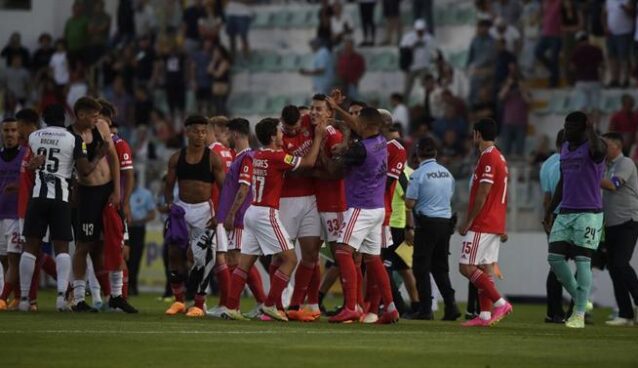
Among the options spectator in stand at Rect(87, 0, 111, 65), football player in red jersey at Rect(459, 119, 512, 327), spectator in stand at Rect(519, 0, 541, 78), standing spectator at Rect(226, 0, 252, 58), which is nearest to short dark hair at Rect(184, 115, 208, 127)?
football player in red jersey at Rect(459, 119, 512, 327)

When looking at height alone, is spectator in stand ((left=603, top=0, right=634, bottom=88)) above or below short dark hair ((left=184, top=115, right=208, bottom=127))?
above

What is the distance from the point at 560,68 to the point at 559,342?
63.2 ft

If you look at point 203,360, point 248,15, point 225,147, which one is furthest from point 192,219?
point 248,15

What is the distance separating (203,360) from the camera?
45.2 ft

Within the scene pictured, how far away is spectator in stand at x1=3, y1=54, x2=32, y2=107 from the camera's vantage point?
40.9m

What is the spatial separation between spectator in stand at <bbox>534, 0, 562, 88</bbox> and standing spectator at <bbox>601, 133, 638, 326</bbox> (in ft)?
43.4

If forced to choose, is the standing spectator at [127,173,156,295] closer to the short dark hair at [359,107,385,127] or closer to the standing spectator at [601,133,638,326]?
the standing spectator at [601,133,638,326]

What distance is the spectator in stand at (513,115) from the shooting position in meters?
33.1

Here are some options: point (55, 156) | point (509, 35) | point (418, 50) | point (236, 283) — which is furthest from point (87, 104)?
point (418, 50)

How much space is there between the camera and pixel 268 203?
18766 millimetres

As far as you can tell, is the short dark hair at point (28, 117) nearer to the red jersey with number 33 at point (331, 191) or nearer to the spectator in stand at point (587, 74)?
the red jersey with number 33 at point (331, 191)

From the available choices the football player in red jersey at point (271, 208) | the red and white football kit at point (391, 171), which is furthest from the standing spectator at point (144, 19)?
the football player in red jersey at point (271, 208)

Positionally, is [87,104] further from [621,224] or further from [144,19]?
[144,19]

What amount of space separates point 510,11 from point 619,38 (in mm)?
3198
